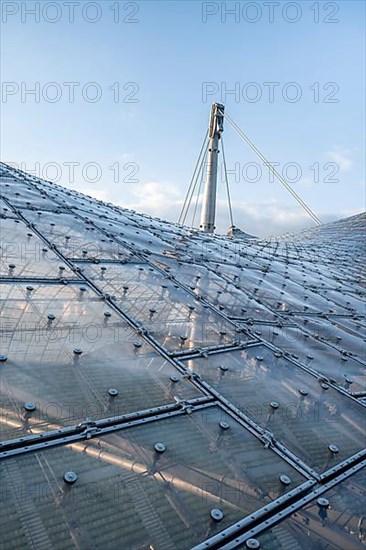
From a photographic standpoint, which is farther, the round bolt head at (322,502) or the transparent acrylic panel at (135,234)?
the transparent acrylic panel at (135,234)

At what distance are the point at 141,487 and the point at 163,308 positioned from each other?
362cm

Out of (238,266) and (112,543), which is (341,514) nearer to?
(112,543)

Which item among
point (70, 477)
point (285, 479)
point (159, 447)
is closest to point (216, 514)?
point (159, 447)

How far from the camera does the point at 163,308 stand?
6859 mm

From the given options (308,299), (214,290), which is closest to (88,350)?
(214,290)

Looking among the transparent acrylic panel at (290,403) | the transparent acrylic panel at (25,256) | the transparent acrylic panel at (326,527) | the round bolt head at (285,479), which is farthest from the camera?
the transparent acrylic panel at (25,256)

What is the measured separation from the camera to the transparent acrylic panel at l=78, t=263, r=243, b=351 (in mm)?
6121

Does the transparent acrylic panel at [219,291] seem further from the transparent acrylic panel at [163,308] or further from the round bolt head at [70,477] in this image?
the round bolt head at [70,477]

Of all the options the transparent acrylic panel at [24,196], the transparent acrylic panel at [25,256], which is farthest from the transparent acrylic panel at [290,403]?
the transparent acrylic panel at [24,196]

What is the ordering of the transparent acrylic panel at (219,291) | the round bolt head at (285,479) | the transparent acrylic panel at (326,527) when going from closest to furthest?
1. the transparent acrylic panel at (326,527)
2. the round bolt head at (285,479)
3. the transparent acrylic panel at (219,291)

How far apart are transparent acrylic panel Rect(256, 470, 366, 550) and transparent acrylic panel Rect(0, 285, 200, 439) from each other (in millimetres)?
1656

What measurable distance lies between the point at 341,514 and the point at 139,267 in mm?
5774

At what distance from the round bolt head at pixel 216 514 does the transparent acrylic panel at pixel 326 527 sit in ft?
1.07

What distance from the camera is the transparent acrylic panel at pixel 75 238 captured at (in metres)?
8.25
